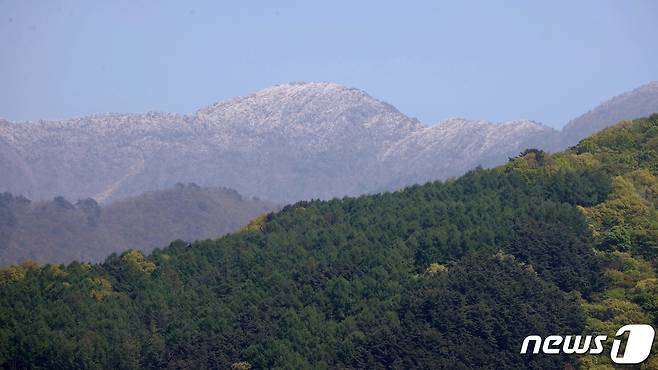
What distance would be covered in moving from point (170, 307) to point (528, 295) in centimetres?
2859

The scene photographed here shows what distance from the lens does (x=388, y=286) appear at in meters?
96.1

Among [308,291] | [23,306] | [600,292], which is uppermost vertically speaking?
[23,306]

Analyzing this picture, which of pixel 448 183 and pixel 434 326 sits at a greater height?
pixel 448 183

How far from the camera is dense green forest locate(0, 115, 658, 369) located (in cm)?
8638

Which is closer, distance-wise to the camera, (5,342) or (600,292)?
(5,342)

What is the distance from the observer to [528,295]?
294ft

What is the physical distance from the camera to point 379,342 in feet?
282

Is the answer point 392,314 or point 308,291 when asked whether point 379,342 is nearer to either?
point 392,314

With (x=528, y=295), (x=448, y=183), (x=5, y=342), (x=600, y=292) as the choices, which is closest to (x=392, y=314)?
(x=528, y=295)

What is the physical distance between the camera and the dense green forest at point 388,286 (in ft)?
283

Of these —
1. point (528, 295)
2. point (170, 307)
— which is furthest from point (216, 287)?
point (528, 295)

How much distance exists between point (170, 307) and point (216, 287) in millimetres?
5125

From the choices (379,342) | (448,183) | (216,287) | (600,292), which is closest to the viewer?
(379,342)

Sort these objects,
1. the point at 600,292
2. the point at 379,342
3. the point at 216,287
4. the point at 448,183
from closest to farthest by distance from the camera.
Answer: the point at 379,342, the point at 600,292, the point at 216,287, the point at 448,183
